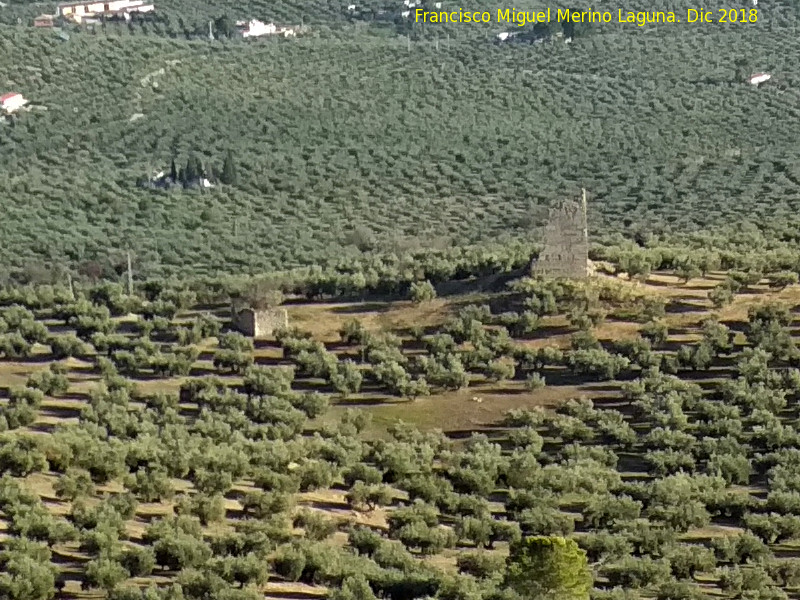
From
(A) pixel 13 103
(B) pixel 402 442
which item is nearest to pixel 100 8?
(A) pixel 13 103

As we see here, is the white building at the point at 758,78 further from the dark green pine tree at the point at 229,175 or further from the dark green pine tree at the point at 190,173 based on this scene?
the dark green pine tree at the point at 190,173

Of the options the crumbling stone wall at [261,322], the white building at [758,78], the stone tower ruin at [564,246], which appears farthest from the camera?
the white building at [758,78]

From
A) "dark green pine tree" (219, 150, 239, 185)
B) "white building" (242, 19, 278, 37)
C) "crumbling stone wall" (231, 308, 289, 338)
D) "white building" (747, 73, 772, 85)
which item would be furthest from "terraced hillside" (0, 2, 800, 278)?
"crumbling stone wall" (231, 308, 289, 338)

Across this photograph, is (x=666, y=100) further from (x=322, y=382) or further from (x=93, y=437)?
(x=93, y=437)

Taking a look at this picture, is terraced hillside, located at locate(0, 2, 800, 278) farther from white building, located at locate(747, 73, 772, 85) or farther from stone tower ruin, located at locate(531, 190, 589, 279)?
stone tower ruin, located at locate(531, 190, 589, 279)

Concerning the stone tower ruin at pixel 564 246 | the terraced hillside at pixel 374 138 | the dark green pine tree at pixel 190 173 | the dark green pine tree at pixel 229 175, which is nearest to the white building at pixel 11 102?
the terraced hillside at pixel 374 138

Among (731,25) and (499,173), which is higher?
(731,25)

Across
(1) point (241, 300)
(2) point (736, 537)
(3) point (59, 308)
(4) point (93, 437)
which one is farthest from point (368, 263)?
(2) point (736, 537)
